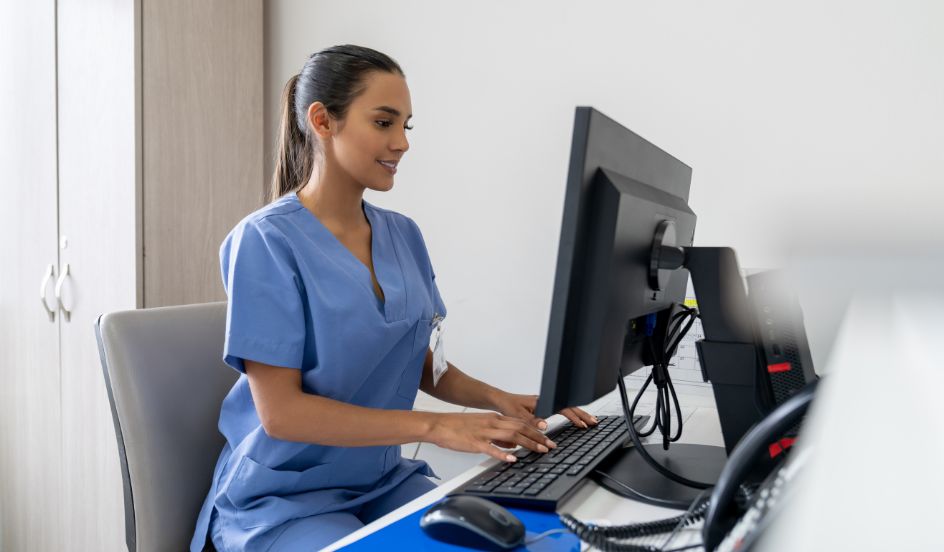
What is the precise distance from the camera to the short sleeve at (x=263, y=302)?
1036 millimetres

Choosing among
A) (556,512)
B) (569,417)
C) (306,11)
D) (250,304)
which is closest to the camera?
(556,512)

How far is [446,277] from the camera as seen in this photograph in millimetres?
2168

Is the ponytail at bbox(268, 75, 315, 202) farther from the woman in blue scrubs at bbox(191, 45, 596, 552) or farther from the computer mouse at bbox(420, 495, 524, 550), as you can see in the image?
the computer mouse at bbox(420, 495, 524, 550)

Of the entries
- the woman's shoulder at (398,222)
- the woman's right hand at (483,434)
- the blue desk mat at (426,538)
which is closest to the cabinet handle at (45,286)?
the woman's shoulder at (398,222)

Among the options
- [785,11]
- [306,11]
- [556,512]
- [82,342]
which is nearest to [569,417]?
[556,512]

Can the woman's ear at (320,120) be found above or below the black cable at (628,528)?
above

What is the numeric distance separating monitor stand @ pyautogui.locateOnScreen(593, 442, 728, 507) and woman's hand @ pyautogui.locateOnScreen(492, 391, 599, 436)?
102 millimetres

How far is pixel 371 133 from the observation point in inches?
49.5

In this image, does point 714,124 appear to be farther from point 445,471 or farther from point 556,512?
point 556,512

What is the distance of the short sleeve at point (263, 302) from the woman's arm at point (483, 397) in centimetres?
37

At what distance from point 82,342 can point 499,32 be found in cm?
146

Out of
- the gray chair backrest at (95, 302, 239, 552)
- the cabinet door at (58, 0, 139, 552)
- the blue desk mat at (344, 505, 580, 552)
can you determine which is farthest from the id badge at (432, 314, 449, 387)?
the cabinet door at (58, 0, 139, 552)

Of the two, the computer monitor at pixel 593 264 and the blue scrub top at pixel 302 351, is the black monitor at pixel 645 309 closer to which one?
the computer monitor at pixel 593 264

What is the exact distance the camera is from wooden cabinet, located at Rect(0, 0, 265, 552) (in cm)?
204
